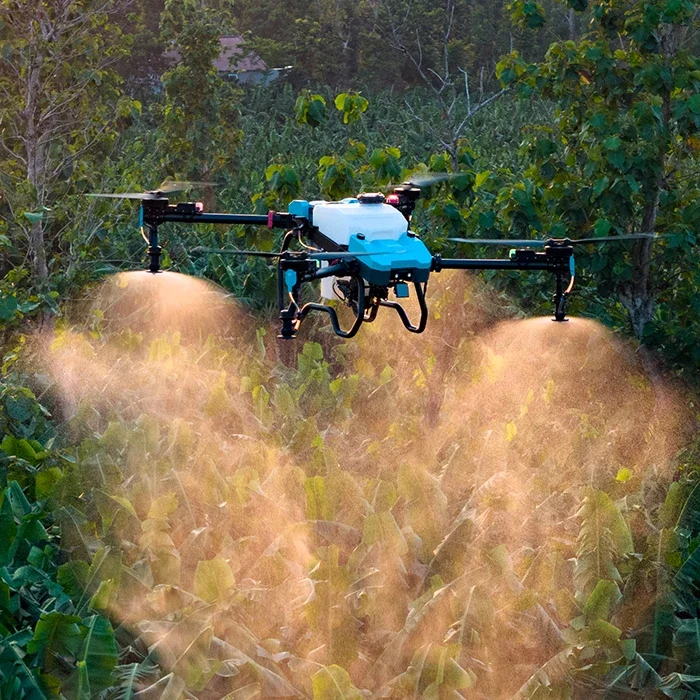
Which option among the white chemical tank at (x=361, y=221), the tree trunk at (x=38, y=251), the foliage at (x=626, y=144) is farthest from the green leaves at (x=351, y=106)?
the white chemical tank at (x=361, y=221)

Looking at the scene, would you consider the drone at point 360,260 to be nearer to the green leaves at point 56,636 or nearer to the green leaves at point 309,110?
the green leaves at point 56,636

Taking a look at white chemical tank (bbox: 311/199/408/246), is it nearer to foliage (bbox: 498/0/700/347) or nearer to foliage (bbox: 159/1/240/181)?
foliage (bbox: 498/0/700/347)

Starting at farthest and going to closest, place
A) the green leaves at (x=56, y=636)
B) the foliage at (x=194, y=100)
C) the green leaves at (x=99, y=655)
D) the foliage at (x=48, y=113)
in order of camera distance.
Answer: the foliage at (x=194, y=100), the foliage at (x=48, y=113), the green leaves at (x=56, y=636), the green leaves at (x=99, y=655)

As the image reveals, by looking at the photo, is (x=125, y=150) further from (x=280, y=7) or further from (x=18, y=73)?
(x=280, y=7)

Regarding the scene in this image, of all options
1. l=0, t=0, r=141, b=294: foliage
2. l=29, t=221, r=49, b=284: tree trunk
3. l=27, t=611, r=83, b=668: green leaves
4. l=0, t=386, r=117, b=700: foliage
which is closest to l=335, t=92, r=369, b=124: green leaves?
l=0, t=0, r=141, b=294: foliage

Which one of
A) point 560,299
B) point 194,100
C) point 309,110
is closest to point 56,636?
point 560,299

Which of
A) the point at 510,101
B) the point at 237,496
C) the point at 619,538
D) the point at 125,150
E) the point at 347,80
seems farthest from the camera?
the point at 347,80

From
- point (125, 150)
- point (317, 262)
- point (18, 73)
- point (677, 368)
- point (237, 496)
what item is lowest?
point (125, 150)

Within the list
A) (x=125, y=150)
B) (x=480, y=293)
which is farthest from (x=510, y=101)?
(x=480, y=293)

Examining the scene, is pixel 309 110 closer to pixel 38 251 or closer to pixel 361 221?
pixel 38 251

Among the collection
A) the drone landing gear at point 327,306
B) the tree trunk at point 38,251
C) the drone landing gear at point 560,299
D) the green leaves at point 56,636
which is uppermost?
the drone landing gear at point 327,306

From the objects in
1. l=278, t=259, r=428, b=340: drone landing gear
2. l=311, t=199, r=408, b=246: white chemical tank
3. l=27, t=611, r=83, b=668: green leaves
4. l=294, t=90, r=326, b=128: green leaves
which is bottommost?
l=27, t=611, r=83, b=668: green leaves
